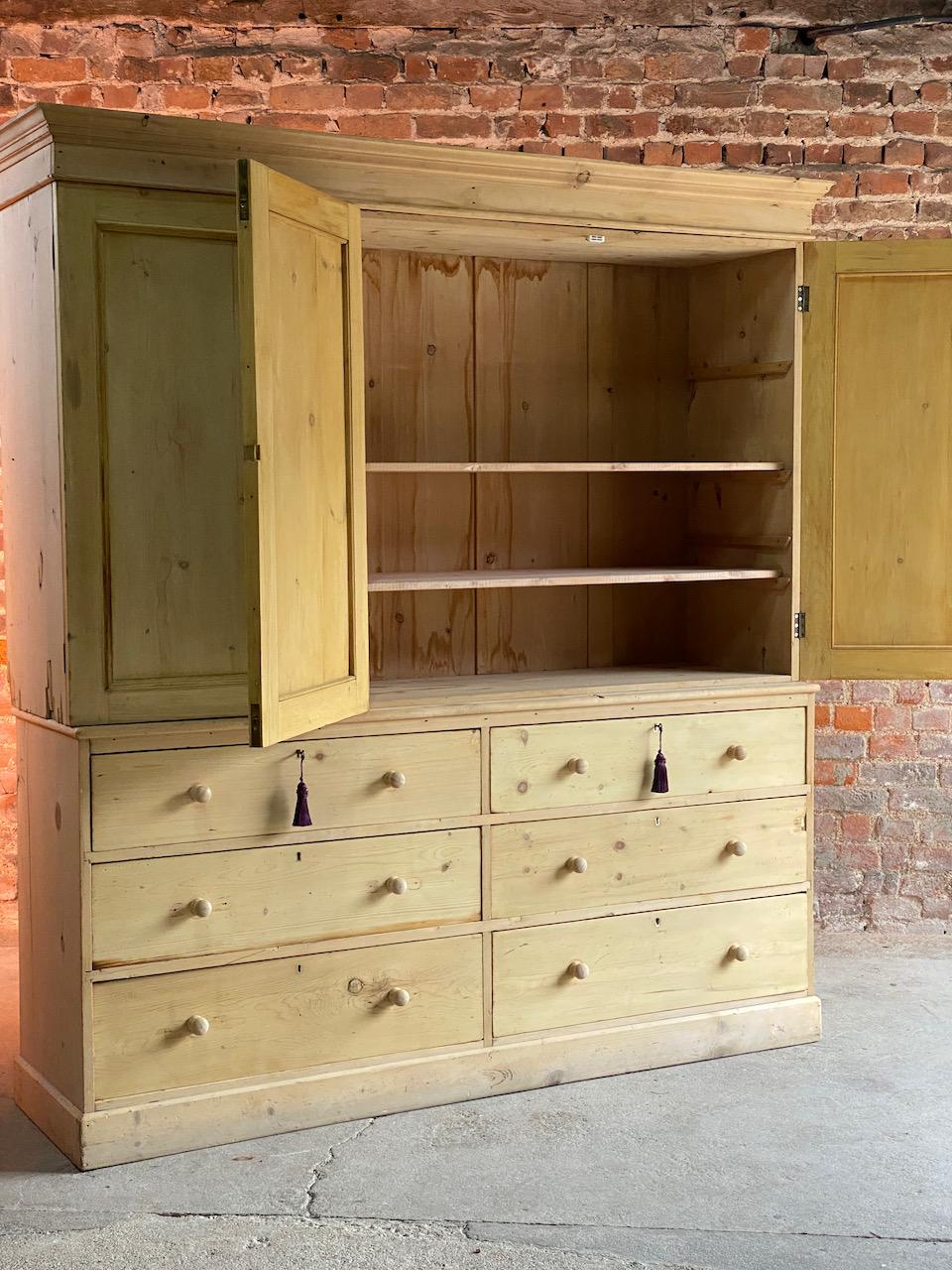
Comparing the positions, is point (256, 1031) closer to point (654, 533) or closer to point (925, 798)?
point (654, 533)

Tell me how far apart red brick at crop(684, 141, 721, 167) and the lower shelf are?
8.20 feet

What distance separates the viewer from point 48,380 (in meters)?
2.97

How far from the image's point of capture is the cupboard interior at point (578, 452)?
12.3ft

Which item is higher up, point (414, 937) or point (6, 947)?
point (414, 937)

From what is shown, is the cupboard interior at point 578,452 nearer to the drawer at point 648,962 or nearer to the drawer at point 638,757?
the drawer at point 638,757

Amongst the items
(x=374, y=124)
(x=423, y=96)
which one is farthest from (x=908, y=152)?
(x=374, y=124)

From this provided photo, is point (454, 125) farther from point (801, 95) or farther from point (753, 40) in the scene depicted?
point (801, 95)

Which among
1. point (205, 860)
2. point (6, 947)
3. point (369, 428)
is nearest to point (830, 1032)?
point (205, 860)

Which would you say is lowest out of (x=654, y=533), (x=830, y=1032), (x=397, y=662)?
(x=830, y=1032)

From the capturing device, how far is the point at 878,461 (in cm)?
363

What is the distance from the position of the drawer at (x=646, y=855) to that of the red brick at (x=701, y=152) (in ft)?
6.53

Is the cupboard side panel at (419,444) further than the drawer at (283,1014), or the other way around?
the cupboard side panel at (419,444)

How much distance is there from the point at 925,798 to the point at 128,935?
8.82ft

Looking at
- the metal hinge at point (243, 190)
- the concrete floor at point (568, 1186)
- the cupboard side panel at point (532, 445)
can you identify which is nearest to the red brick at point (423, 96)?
the cupboard side panel at point (532, 445)
